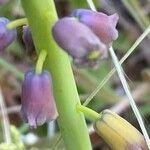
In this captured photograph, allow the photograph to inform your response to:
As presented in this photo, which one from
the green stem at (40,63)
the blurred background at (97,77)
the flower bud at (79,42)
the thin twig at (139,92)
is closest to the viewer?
the flower bud at (79,42)

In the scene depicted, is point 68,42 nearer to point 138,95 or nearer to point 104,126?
point 104,126

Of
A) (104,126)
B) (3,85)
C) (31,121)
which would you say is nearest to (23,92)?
(31,121)

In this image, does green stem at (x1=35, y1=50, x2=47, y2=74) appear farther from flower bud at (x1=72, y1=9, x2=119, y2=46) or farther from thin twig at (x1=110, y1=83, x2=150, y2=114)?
thin twig at (x1=110, y1=83, x2=150, y2=114)

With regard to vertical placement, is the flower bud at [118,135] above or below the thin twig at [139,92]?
above

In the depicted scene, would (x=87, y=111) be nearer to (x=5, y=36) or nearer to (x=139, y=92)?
(x=5, y=36)

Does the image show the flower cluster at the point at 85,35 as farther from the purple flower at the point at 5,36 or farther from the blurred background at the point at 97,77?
the blurred background at the point at 97,77

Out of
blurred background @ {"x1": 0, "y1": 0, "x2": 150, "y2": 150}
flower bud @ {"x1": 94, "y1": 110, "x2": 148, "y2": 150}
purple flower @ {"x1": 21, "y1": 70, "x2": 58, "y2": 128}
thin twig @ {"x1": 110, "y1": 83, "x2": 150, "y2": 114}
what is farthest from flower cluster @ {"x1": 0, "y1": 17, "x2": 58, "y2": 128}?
thin twig @ {"x1": 110, "y1": 83, "x2": 150, "y2": 114}

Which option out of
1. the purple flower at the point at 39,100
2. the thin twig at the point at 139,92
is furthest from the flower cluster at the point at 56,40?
the thin twig at the point at 139,92

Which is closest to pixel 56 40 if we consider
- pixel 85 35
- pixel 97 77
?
pixel 85 35
